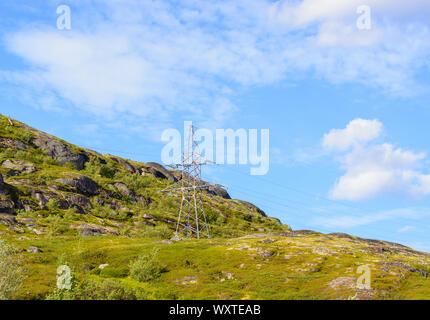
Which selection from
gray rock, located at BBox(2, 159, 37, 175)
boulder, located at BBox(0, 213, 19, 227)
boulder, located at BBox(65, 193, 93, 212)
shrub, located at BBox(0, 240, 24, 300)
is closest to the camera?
shrub, located at BBox(0, 240, 24, 300)

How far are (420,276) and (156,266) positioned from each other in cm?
4448

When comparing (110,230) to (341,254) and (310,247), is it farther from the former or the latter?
(341,254)

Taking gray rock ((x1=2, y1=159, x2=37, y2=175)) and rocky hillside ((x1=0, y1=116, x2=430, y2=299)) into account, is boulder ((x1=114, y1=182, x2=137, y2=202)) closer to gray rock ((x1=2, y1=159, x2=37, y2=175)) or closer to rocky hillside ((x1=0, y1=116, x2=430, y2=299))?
gray rock ((x1=2, y1=159, x2=37, y2=175))

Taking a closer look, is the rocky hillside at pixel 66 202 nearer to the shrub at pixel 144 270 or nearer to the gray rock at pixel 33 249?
the gray rock at pixel 33 249

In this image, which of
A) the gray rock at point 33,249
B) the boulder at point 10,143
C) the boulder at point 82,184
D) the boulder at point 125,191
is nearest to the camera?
the gray rock at point 33,249

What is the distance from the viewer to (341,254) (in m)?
Result: 82.1

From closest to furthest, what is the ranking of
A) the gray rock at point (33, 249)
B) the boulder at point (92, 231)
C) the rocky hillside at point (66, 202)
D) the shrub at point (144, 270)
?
1. the shrub at point (144, 270)
2. the gray rock at point (33, 249)
3. the boulder at point (92, 231)
4. the rocky hillside at point (66, 202)

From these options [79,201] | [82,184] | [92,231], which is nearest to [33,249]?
[92,231]

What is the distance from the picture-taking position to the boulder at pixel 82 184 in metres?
157

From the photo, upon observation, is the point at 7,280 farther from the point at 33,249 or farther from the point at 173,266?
the point at 173,266

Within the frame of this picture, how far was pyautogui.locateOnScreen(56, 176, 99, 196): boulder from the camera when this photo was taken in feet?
514

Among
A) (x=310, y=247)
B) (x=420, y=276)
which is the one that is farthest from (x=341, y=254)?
(x=420, y=276)

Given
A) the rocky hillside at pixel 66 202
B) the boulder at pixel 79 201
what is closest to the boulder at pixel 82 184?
the rocky hillside at pixel 66 202

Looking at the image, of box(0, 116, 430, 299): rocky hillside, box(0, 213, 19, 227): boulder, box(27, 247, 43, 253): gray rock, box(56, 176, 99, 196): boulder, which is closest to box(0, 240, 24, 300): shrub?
box(0, 116, 430, 299): rocky hillside
